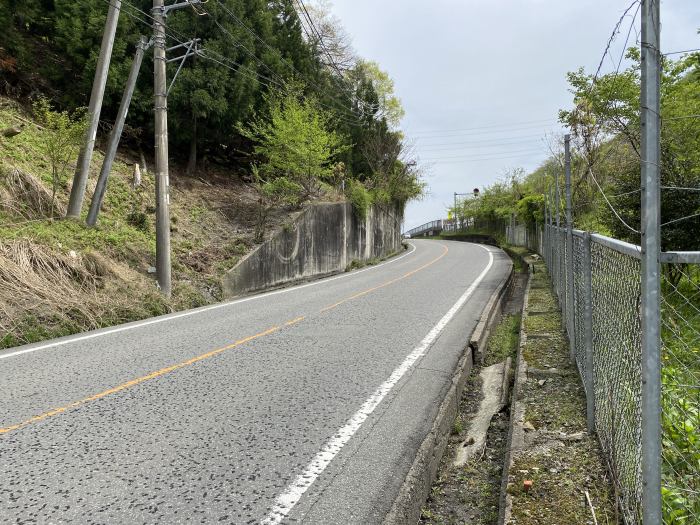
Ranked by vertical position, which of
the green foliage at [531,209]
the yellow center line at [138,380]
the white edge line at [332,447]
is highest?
the green foliage at [531,209]

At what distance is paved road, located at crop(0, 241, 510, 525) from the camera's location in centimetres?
310

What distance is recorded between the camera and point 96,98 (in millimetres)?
11555

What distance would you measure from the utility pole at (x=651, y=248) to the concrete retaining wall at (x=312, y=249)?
12.2m

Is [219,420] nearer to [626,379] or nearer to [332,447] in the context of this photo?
[332,447]

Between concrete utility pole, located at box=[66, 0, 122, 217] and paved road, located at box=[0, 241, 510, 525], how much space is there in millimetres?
5128

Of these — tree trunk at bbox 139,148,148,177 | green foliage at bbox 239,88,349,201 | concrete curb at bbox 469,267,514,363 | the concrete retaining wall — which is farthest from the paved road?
green foliage at bbox 239,88,349,201

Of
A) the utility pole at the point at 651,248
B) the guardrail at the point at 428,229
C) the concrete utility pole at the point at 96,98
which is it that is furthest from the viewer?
the guardrail at the point at 428,229

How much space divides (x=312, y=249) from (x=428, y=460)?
16500mm

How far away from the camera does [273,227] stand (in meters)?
17.8

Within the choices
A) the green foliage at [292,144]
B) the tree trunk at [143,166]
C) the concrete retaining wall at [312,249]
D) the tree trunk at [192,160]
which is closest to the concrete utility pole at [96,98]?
the concrete retaining wall at [312,249]

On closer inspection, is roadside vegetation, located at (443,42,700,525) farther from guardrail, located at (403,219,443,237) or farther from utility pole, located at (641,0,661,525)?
guardrail, located at (403,219,443,237)

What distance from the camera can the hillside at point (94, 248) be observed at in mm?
8547

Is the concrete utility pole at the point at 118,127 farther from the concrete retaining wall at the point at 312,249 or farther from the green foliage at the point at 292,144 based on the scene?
the green foliage at the point at 292,144

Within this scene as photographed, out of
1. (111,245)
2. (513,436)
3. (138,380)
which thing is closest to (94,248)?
(111,245)
